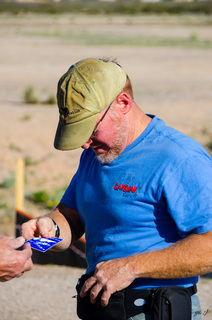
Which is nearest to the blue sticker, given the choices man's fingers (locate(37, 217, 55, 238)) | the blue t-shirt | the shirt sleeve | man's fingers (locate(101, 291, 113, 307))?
man's fingers (locate(37, 217, 55, 238))

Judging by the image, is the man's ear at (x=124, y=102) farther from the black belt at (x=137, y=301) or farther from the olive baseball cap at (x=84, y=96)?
the black belt at (x=137, y=301)

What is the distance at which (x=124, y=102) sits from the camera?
2662 mm

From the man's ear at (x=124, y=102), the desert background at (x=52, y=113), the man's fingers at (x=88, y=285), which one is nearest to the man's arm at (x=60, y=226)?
the man's fingers at (x=88, y=285)

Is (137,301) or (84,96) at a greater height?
(84,96)

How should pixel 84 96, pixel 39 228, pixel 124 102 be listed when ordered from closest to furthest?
pixel 84 96
pixel 124 102
pixel 39 228

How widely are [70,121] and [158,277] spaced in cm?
75

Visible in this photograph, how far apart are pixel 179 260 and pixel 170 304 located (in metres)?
0.21

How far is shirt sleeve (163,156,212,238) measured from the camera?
2439 mm

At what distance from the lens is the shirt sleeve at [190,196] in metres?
2.44

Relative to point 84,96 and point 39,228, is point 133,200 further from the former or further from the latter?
point 39,228

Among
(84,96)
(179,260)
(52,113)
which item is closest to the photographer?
(179,260)

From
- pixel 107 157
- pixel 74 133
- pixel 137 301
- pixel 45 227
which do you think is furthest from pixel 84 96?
pixel 137 301

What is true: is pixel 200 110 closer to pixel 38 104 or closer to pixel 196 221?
pixel 38 104

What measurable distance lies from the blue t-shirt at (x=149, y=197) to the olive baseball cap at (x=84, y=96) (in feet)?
0.68
